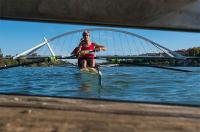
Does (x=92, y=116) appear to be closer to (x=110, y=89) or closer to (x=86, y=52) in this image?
(x=86, y=52)

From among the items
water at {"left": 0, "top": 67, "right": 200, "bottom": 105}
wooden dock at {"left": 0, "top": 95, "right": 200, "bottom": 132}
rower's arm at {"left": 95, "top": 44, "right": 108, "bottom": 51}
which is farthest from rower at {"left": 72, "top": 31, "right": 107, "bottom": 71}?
wooden dock at {"left": 0, "top": 95, "right": 200, "bottom": 132}

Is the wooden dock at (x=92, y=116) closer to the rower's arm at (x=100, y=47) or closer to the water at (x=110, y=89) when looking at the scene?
the water at (x=110, y=89)

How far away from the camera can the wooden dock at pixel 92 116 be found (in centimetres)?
282

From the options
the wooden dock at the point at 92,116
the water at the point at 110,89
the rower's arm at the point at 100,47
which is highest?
the rower's arm at the point at 100,47

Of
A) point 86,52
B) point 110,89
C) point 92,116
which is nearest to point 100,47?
point 86,52

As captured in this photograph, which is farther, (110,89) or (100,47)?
(110,89)

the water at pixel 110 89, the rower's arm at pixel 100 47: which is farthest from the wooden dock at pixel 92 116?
the rower's arm at pixel 100 47

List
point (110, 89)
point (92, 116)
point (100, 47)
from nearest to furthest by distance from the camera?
point (92, 116)
point (100, 47)
point (110, 89)

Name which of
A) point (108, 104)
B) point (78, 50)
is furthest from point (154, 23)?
point (78, 50)

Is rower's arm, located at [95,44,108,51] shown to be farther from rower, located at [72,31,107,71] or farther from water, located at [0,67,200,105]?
water, located at [0,67,200,105]

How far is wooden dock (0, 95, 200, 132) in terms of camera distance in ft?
9.27

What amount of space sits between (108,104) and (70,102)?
307mm

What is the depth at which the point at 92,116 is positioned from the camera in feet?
10.3

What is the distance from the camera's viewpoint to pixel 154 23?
3.29 meters
